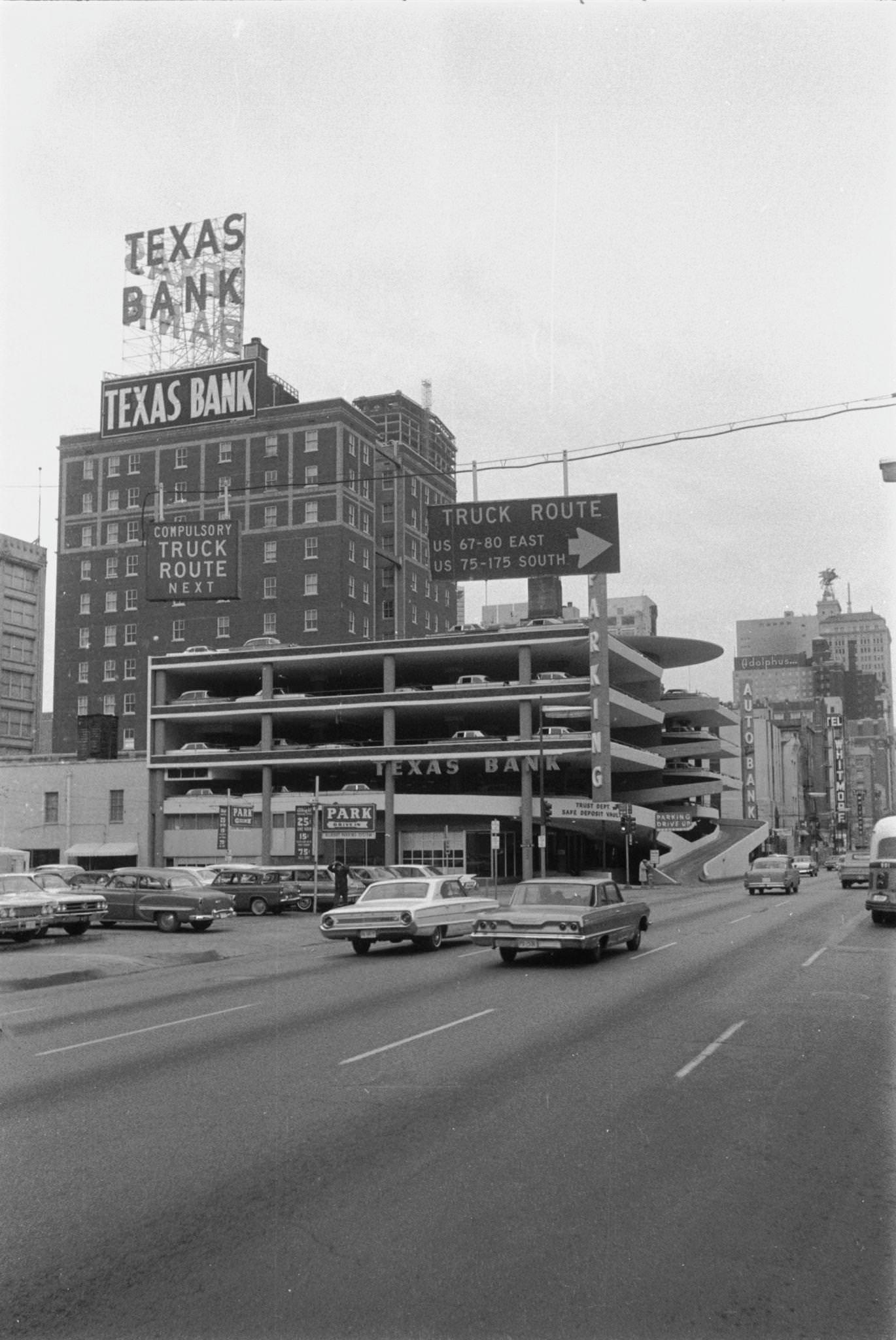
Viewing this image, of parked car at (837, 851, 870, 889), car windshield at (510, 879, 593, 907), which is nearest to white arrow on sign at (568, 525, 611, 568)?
car windshield at (510, 879, 593, 907)

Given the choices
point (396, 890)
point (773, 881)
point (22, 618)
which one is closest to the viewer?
point (396, 890)

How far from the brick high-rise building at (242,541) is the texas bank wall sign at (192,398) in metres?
66.8

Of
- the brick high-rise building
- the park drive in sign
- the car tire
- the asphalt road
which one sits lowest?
the car tire

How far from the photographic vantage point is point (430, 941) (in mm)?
22859

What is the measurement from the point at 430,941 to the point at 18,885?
10.2 meters

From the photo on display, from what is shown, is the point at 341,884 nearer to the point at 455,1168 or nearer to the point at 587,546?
the point at 587,546

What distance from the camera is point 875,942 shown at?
2291 centimetres

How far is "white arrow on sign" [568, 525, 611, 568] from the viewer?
15.6 m

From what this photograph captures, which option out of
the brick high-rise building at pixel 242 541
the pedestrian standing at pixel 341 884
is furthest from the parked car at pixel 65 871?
the brick high-rise building at pixel 242 541

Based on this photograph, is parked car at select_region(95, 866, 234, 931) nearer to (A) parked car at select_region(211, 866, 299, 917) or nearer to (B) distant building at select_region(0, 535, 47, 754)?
(A) parked car at select_region(211, 866, 299, 917)

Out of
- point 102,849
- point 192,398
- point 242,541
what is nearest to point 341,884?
point 192,398

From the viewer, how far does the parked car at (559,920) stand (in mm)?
18422

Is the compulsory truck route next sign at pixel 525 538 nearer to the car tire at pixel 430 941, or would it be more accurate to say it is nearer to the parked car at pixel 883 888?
the car tire at pixel 430 941

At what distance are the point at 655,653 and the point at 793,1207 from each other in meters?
89.2
